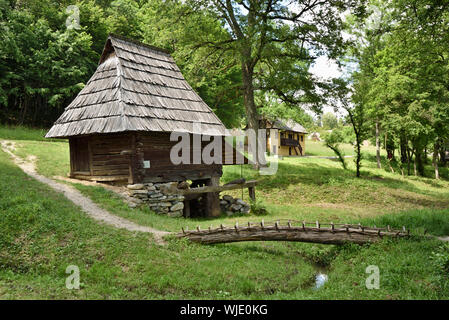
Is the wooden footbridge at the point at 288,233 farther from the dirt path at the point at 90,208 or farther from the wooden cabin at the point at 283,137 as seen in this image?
the wooden cabin at the point at 283,137

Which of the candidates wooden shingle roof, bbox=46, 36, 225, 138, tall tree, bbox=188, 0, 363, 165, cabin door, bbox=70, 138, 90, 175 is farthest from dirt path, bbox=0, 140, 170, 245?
tall tree, bbox=188, 0, 363, 165

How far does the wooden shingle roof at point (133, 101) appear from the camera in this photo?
11617 millimetres

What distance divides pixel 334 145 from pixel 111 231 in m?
21.1

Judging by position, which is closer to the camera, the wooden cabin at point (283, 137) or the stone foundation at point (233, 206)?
the stone foundation at point (233, 206)

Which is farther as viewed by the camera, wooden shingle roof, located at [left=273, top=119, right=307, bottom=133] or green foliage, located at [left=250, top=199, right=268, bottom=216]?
wooden shingle roof, located at [left=273, top=119, right=307, bottom=133]

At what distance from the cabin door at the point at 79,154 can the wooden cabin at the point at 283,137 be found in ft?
87.8

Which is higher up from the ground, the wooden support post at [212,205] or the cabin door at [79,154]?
the cabin door at [79,154]

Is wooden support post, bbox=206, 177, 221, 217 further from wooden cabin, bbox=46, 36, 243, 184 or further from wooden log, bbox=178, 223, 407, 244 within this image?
wooden log, bbox=178, 223, 407, 244

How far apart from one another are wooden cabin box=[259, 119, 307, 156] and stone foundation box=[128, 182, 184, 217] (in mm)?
26784

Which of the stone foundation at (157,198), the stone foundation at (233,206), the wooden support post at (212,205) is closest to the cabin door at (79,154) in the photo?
the stone foundation at (157,198)

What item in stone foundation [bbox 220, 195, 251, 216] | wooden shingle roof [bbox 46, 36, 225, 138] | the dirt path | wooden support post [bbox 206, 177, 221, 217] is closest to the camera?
the dirt path

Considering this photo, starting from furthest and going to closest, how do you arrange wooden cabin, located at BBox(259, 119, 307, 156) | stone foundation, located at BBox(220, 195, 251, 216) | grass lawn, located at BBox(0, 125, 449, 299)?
1. wooden cabin, located at BBox(259, 119, 307, 156)
2. stone foundation, located at BBox(220, 195, 251, 216)
3. grass lawn, located at BBox(0, 125, 449, 299)

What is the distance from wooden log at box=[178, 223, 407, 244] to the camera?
8.10 meters

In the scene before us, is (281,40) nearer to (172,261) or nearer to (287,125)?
(172,261)
